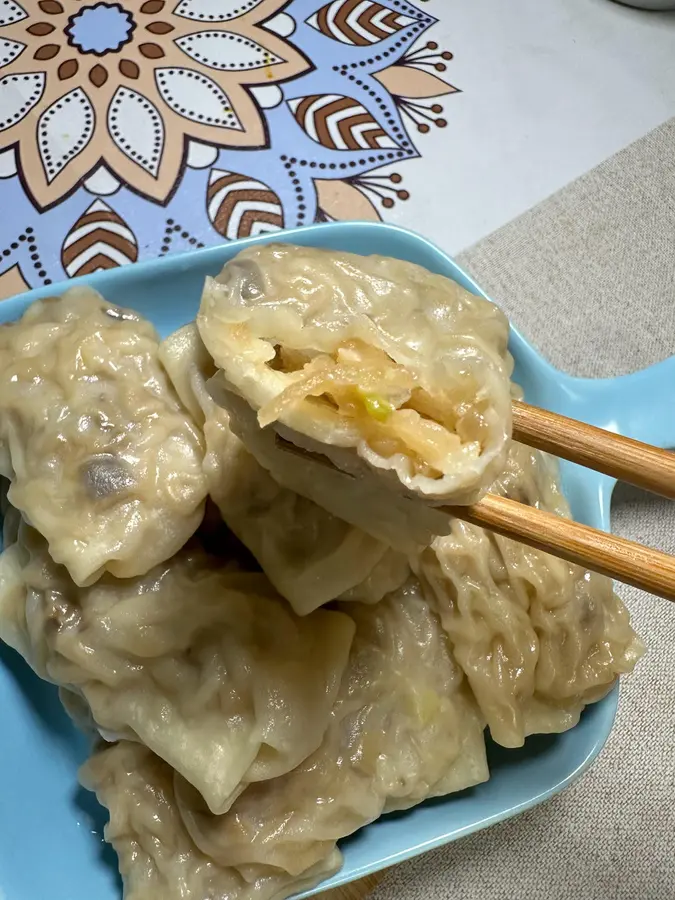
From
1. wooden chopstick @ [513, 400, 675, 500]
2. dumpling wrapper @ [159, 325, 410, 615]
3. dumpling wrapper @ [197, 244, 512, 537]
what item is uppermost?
dumpling wrapper @ [197, 244, 512, 537]

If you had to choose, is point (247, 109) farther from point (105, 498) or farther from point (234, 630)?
point (234, 630)

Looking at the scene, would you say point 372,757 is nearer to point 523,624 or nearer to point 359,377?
point 523,624

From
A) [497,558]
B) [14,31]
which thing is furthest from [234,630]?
[14,31]

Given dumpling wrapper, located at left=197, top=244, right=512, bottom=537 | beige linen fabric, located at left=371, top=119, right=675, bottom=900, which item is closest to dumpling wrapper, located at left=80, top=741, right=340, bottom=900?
beige linen fabric, located at left=371, top=119, right=675, bottom=900

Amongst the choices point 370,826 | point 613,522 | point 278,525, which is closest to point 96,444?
point 278,525

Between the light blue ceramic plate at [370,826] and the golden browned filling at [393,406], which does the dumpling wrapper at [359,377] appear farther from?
the light blue ceramic plate at [370,826]

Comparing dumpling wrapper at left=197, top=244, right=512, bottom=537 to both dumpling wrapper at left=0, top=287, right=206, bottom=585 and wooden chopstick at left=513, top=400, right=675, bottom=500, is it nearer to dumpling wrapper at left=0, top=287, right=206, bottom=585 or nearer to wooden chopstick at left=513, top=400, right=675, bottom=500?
wooden chopstick at left=513, top=400, right=675, bottom=500
